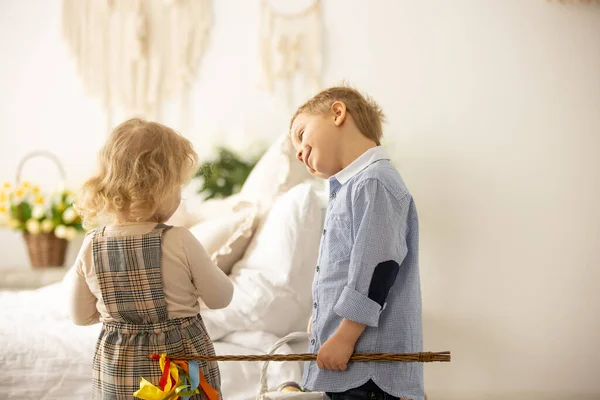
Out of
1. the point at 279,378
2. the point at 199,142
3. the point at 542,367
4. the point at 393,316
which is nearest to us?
the point at 393,316

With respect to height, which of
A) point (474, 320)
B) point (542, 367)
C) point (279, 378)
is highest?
point (279, 378)

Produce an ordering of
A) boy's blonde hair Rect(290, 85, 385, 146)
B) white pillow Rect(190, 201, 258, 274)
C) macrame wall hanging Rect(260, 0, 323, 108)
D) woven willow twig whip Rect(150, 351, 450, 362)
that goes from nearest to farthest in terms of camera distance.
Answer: woven willow twig whip Rect(150, 351, 450, 362) < boy's blonde hair Rect(290, 85, 385, 146) < white pillow Rect(190, 201, 258, 274) < macrame wall hanging Rect(260, 0, 323, 108)

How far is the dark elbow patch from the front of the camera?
4.09ft

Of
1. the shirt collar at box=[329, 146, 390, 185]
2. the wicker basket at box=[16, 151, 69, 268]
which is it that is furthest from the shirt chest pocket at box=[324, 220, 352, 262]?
the wicker basket at box=[16, 151, 69, 268]

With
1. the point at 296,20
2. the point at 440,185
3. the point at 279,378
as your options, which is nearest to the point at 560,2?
the point at 440,185

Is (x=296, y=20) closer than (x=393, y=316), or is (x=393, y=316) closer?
(x=393, y=316)

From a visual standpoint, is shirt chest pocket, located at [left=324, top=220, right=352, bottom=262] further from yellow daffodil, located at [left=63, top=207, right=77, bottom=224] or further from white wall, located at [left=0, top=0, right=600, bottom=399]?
yellow daffodil, located at [left=63, top=207, right=77, bottom=224]

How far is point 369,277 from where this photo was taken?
4.11 ft

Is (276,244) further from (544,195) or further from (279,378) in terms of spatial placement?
(544,195)

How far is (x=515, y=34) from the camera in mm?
3186

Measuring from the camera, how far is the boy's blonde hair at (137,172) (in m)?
1.30

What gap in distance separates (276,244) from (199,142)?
1480 mm

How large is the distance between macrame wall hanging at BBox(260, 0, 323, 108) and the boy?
2.01 m

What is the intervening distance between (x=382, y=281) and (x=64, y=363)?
3.25 ft
